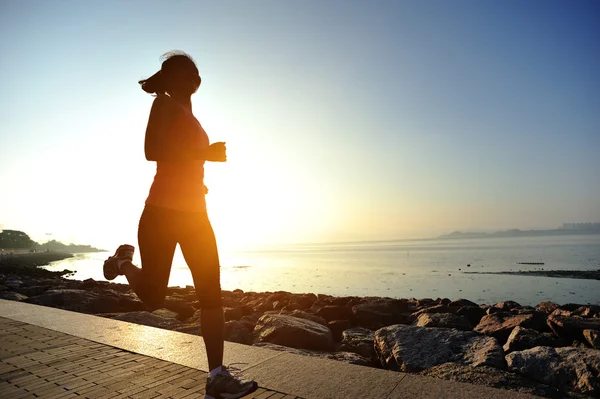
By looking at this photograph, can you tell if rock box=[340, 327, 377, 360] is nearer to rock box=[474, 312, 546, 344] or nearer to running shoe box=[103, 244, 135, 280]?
rock box=[474, 312, 546, 344]

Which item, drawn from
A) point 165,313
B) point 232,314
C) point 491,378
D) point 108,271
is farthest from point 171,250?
point 165,313

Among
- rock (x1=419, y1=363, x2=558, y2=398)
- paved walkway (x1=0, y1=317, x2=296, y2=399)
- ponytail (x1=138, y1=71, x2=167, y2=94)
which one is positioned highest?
ponytail (x1=138, y1=71, x2=167, y2=94)

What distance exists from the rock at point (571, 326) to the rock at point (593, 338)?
25cm

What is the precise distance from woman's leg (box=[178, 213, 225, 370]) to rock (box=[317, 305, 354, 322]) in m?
6.74

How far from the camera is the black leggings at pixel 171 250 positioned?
270 cm

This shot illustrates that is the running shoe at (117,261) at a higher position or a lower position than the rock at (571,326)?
higher

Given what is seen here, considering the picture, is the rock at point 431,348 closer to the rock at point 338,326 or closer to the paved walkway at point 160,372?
the paved walkway at point 160,372

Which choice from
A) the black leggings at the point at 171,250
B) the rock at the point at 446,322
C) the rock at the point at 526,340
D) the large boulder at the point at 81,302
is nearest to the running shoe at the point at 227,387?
the black leggings at the point at 171,250

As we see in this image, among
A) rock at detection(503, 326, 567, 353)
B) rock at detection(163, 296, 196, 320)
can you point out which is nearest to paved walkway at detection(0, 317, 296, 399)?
rock at detection(503, 326, 567, 353)

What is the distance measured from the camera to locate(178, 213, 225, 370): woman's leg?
278cm

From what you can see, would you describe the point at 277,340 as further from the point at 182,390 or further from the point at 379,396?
the point at 379,396

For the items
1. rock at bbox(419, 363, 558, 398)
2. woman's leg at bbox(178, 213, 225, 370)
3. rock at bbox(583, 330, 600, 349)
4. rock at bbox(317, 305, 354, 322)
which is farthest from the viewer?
rock at bbox(317, 305, 354, 322)

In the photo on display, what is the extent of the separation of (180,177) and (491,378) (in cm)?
343

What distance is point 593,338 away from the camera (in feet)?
17.6
